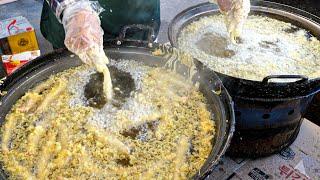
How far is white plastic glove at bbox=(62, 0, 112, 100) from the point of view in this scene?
5.88 ft

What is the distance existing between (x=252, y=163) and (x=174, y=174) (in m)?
1.02

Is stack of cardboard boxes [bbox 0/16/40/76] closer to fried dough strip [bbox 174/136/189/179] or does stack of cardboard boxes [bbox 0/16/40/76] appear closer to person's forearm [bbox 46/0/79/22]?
person's forearm [bbox 46/0/79/22]

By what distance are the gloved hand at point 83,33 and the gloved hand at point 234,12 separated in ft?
2.69

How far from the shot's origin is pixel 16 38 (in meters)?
3.65

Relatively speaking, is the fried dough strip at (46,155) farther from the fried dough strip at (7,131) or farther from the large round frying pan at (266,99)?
the large round frying pan at (266,99)

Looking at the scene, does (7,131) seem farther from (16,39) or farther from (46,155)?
(16,39)

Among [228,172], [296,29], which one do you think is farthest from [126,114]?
[296,29]

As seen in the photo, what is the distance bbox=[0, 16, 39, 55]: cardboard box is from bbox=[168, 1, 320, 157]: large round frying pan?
72.9 inches

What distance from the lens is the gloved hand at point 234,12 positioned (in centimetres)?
226

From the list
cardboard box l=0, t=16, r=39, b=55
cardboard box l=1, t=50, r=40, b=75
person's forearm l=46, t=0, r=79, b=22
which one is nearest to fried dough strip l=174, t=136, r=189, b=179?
person's forearm l=46, t=0, r=79, b=22

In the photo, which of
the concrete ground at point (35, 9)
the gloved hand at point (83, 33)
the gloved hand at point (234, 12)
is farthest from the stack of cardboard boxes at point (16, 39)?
the gloved hand at point (234, 12)

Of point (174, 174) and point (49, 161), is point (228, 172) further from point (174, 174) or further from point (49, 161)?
point (49, 161)

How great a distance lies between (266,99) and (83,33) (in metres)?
→ 0.99

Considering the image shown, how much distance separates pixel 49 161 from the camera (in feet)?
5.28
